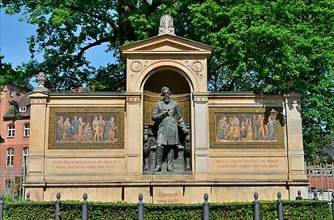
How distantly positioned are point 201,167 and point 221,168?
2.60 feet

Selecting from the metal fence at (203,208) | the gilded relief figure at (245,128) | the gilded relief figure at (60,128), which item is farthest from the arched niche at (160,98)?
the metal fence at (203,208)

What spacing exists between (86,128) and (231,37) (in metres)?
6.90

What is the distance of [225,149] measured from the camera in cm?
1766

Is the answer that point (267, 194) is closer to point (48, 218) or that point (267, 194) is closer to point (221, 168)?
point (221, 168)

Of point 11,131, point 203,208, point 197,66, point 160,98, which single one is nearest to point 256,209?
point 203,208

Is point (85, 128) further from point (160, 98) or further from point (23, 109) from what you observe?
point (23, 109)

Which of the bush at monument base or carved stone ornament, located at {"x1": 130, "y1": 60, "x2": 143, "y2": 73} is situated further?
carved stone ornament, located at {"x1": 130, "y1": 60, "x2": 143, "y2": 73}

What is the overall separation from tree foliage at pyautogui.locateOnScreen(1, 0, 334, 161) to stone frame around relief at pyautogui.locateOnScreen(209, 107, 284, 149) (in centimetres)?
145

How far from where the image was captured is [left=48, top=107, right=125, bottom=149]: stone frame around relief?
17.6 metres

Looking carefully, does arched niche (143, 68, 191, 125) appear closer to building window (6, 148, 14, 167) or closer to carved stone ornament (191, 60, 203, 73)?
carved stone ornament (191, 60, 203, 73)

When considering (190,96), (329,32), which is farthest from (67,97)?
(329,32)

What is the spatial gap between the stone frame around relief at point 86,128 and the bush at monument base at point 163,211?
5641mm

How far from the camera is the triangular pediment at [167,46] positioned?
17.9 m

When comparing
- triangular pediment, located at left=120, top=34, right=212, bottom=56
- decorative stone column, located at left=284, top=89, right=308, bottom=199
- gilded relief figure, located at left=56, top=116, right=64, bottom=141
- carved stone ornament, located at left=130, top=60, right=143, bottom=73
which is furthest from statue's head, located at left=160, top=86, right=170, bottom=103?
decorative stone column, located at left=284, top=89, right=308, bottom=199
